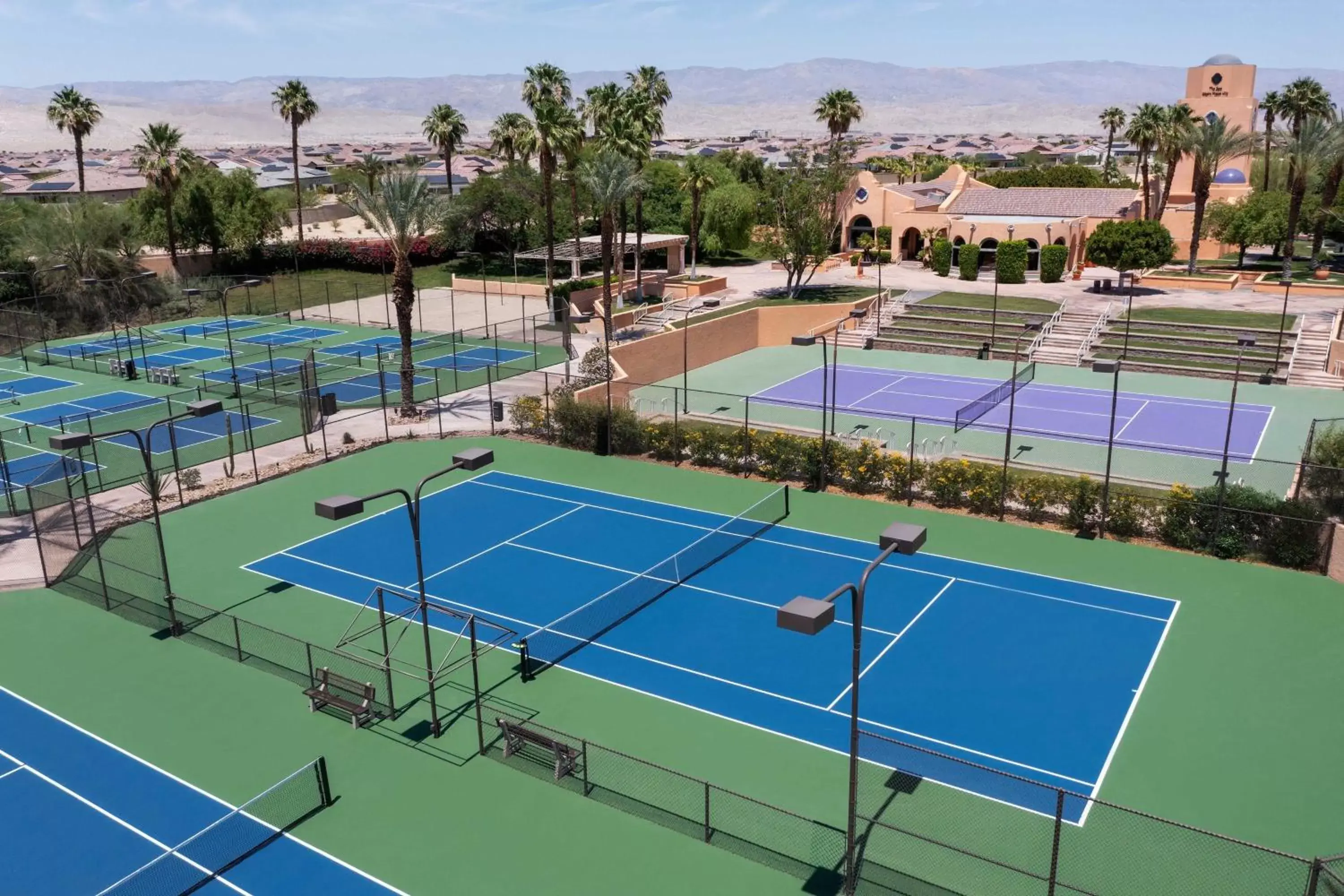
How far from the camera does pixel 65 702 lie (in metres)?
18.1

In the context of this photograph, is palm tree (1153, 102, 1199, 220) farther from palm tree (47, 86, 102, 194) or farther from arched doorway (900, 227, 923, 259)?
palm tree (47, 86, 102, 194)

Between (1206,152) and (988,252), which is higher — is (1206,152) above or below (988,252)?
above

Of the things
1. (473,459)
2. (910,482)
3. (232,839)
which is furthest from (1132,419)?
(232,839)

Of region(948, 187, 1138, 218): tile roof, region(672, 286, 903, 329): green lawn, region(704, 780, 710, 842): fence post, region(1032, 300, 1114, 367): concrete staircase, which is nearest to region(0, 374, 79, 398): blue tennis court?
region(672, 286, 903, 329): green lawn

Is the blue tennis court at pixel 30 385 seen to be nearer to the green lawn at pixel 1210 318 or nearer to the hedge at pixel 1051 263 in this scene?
the green lawn at pixel 1210 318

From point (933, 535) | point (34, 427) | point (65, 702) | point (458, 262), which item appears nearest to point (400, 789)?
point (65, 702)

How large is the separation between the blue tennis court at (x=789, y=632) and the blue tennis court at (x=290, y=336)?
27.0 meters

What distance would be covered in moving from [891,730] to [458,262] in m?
60.3

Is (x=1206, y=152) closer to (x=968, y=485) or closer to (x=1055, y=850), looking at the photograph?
(x=968, y=485)

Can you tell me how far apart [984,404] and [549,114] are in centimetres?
2300

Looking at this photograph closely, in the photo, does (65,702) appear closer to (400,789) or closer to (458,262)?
(400,789)

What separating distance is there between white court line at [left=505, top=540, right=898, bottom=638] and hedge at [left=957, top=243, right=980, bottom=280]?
145 ft

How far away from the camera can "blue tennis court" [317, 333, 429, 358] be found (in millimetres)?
48000

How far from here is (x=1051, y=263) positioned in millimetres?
59938
